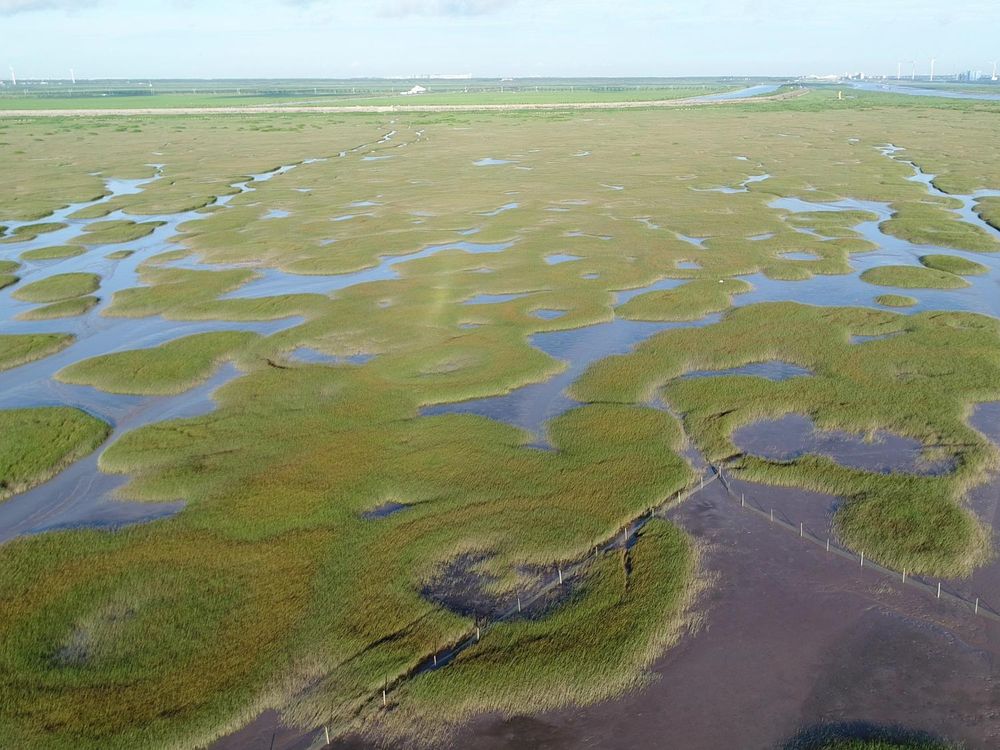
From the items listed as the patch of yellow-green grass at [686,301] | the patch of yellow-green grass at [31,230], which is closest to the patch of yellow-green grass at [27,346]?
the patch of yellow-green grass at [31,230]

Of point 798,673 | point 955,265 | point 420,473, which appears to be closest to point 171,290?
point 420,473

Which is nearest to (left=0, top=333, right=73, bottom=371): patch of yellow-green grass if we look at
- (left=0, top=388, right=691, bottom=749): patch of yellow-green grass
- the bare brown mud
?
(left=0, top=388, right=691, bottom=749): patch of yellow-green grass

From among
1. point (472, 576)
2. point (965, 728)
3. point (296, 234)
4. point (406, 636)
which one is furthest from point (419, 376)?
point (296, 234)

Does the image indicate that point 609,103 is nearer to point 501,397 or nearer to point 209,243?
point 209,243

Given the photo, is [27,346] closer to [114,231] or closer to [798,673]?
[114,231]

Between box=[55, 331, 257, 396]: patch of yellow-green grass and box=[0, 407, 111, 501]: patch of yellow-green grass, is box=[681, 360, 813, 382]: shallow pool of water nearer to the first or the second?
box=[55, 331, 257, 396]: patch of yellow-green grass

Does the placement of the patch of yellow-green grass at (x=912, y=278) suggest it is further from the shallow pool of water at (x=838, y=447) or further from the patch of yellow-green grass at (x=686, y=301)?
the shallow pool of water at (x=838, y=447)

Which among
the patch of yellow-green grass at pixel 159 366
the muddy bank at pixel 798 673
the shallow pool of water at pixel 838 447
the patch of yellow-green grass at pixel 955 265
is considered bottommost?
the muddy bank at pixel 798 673
